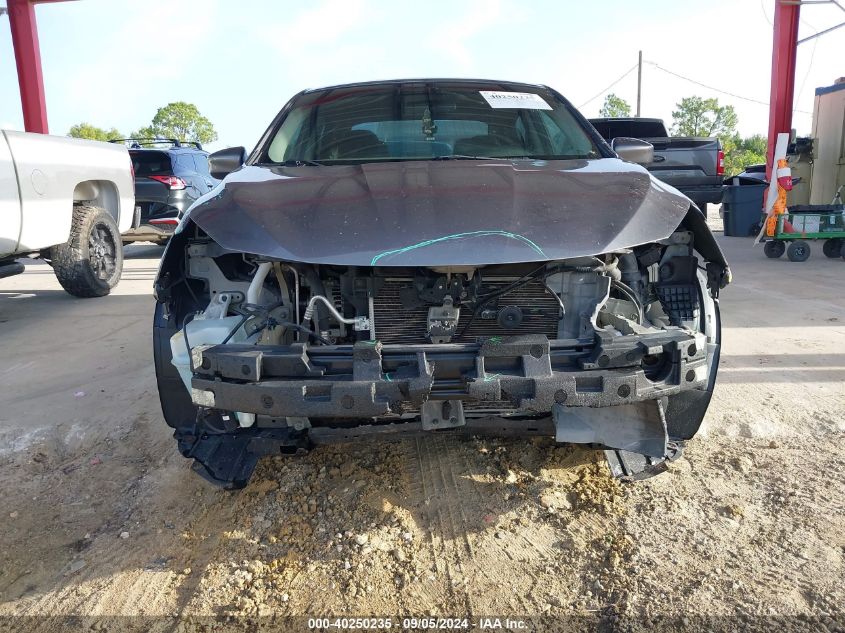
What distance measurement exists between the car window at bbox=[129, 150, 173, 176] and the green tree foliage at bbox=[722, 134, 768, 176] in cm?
3232

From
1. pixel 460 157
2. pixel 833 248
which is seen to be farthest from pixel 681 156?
pixel 460 157

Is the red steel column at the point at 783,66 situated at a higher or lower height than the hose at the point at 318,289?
higher

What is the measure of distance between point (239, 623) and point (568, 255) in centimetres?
157

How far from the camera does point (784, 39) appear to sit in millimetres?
12203

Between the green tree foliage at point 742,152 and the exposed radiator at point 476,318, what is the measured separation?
119ft

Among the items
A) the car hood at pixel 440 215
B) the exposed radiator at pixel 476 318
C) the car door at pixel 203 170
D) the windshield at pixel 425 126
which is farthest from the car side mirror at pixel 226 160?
the car door at pixel 203 170

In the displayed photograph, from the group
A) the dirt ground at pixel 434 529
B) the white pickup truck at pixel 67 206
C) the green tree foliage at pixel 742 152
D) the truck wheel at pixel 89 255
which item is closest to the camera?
the dirt ground at pixel 434 529

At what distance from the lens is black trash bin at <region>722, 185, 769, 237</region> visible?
35.9 feet

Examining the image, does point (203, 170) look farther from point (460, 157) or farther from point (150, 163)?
point (460, 157)

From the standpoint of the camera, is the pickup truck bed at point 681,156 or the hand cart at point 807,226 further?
the pickup truck bed at point 681,156

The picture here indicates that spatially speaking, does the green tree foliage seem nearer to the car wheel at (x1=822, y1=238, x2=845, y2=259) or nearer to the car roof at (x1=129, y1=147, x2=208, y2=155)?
the car wheel at (x1=822, y1=238, x2=845, y2=259)

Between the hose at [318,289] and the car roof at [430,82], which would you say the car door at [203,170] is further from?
the hose at [318,289]

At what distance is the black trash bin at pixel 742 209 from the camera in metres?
10.9

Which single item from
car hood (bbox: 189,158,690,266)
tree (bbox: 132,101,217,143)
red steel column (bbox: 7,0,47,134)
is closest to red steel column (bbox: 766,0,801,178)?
car hood (bbox: 189,158,690,266)
